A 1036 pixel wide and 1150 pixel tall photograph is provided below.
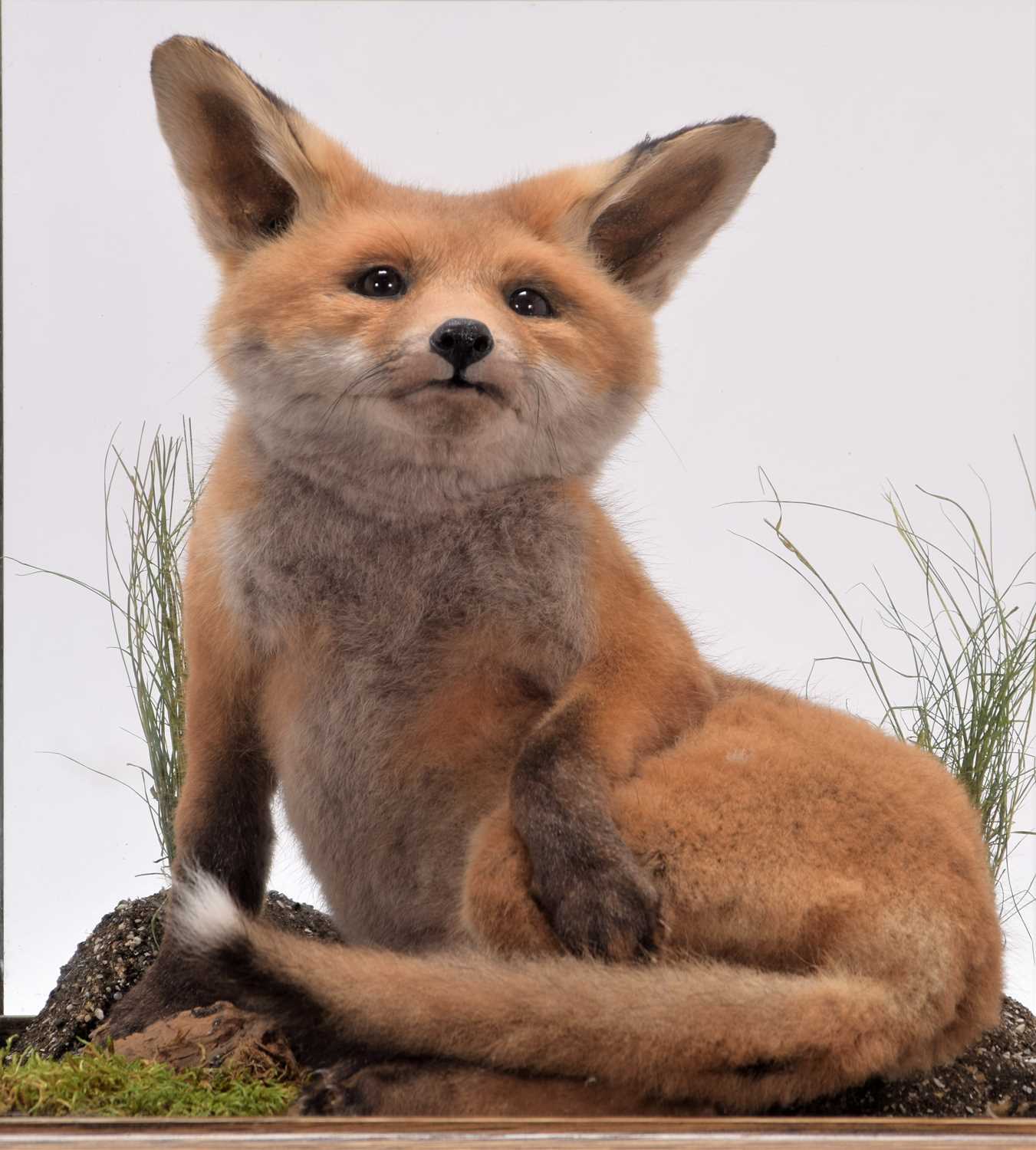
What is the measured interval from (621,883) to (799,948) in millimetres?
239

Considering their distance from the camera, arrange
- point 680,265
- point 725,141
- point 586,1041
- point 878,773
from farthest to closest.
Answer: point 680,265 < point 725,141 < point 878,773 < point 586,1041

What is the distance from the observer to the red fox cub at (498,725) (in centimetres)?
149

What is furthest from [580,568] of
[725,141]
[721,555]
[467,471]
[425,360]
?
[721,555]

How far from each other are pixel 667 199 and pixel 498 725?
2.81 ft

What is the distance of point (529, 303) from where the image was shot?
1.73 metres

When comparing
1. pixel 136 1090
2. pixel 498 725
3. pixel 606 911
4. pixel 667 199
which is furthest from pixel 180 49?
pixel 136 1090

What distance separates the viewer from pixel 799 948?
5.07 feet

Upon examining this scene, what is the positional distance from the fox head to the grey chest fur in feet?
0.24

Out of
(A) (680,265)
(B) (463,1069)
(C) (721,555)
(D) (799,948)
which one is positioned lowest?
(B) (463,1069)

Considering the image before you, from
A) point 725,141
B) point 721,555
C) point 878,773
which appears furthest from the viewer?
point 721,555

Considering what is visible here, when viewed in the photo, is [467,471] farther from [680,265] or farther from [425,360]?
[680,265]

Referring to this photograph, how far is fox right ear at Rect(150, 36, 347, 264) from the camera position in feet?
5.74

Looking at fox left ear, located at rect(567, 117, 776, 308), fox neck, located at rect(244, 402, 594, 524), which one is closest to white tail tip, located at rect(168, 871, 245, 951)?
fox neck, located at rect(244, 402, 594, 524)

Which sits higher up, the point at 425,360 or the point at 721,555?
the point at 721,555
